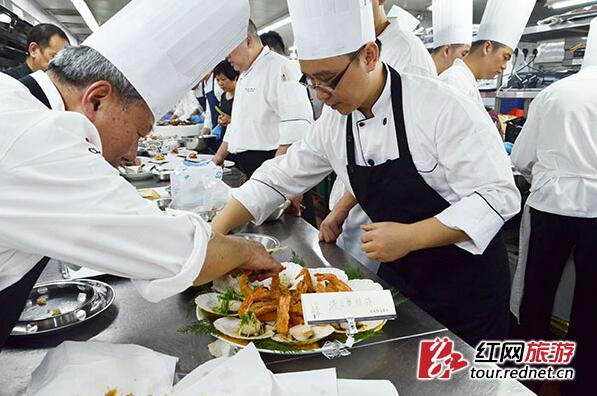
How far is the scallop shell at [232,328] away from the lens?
99 cm

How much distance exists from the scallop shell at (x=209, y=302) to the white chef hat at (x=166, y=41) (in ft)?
1.57

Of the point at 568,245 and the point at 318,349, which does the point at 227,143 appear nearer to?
the point at 568,245

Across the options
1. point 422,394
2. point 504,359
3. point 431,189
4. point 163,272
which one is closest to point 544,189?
point 431,189

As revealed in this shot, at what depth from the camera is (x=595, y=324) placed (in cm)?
235

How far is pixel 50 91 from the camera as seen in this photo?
0.93m

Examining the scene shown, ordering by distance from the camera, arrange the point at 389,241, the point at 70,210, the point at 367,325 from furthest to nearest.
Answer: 1. the point at 389,241
2. the point at 367,325
3. the point at 70,210

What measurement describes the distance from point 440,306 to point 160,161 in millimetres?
2606

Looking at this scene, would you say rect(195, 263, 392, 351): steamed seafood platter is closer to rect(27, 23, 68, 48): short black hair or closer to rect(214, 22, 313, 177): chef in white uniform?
rect(214, 22, 313, 177): chef in white uniform

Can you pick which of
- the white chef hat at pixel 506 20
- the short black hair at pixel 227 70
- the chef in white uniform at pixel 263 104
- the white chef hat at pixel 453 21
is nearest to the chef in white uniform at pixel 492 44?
the white chef hat at pixel 506 20

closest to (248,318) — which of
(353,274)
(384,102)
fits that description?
(353,274)

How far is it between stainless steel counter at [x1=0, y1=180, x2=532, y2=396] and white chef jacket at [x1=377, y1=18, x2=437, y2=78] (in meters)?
1.29

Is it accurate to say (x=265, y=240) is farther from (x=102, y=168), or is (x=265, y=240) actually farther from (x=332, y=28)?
(x=102, y=168)

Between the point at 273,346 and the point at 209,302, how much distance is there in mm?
247

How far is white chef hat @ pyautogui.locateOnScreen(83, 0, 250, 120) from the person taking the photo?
1.01 meters
